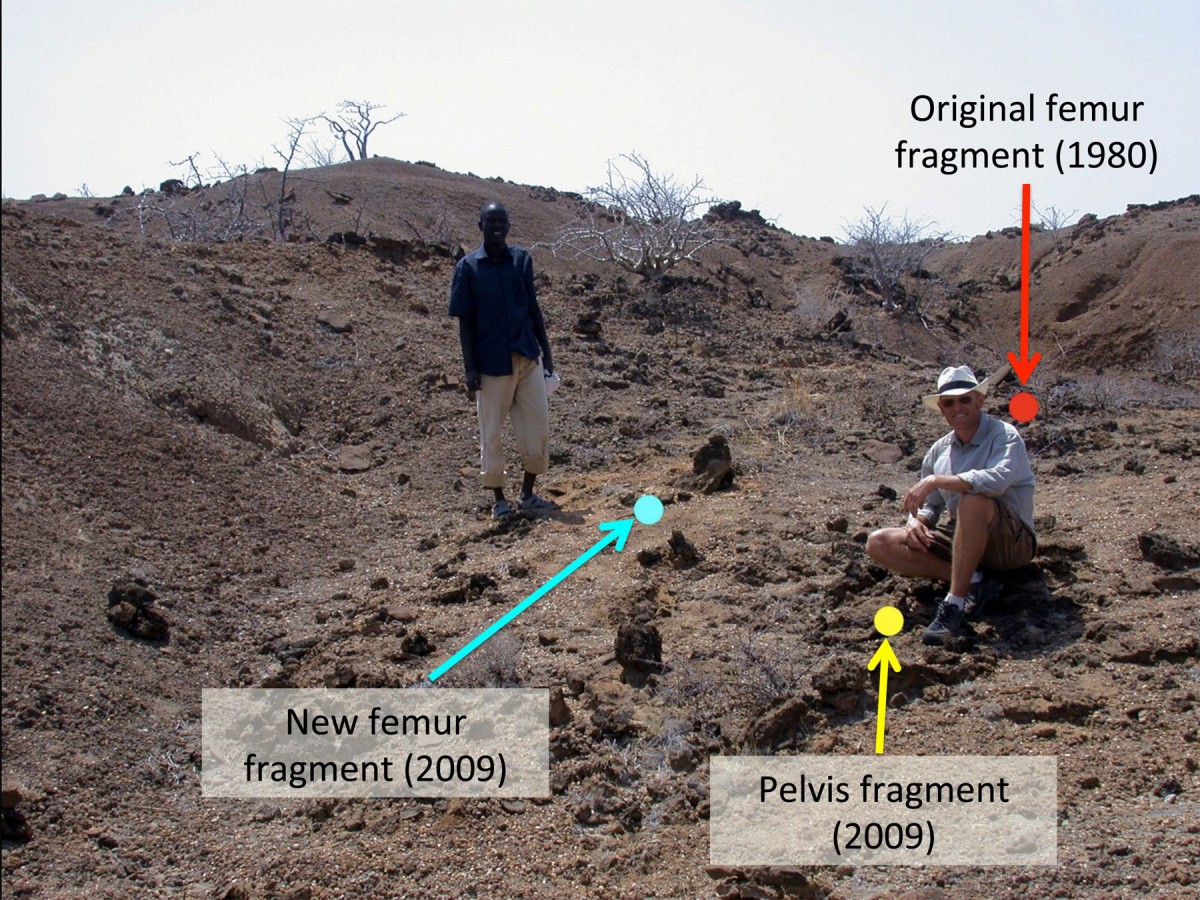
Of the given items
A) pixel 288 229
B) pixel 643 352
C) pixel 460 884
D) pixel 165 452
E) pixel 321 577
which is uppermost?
pixel 288 229

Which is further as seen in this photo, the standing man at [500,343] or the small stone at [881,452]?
the small stone at [881,452]

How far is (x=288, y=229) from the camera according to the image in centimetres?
1439

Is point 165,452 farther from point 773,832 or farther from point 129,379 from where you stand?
point 773,832

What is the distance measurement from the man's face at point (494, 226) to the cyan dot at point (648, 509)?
1528 mm

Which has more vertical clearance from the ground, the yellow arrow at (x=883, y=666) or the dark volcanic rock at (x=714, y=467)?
the dark volcanic rock at (x=714, y=467)

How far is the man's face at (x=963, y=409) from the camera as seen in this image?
14.9ft

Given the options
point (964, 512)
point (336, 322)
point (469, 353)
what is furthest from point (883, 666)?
point (336, 322)

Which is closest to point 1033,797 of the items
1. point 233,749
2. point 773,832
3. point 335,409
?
point 773,832

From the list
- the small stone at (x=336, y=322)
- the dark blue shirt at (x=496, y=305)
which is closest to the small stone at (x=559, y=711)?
the dark blue shirt at (x=496, y=305)

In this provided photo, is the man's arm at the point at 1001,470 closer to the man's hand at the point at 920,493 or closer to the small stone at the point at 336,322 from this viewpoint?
the man's hand at the point at 920,493

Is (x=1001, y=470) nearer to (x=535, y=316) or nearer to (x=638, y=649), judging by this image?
(x=638, y=649)

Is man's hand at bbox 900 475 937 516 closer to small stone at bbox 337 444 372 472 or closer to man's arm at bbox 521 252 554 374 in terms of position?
man's arm at bbox 521 252 554 374

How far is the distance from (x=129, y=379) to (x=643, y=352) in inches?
181

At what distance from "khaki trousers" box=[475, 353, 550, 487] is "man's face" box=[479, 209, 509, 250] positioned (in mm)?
603
